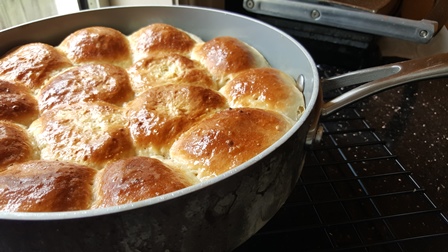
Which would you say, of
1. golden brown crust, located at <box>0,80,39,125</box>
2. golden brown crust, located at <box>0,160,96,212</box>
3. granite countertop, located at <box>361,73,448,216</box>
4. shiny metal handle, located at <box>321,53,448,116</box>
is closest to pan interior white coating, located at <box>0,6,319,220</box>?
shiny metal handle, located at <box>321,53,448,116</box>

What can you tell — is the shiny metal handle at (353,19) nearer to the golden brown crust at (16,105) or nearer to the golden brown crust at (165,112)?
the golden brown crust at (165,112)

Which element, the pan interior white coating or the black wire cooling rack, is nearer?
the black wire cooling rack

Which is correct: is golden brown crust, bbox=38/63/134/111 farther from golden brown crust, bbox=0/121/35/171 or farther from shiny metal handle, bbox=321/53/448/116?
shiny metal handle, bbox=321/53/448/116

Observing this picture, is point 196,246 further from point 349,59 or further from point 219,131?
point 349,59

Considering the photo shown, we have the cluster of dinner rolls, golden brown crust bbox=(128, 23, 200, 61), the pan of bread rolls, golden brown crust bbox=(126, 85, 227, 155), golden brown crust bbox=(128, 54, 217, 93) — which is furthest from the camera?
golden brown crust bbox=(128, 23, 200, 61)

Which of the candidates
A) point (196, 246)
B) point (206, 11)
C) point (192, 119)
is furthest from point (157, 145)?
point (206, 11)

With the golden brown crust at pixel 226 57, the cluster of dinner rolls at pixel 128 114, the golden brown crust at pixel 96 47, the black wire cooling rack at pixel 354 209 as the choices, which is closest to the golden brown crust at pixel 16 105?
the cluster of dinner rolls at pixel 128 114
